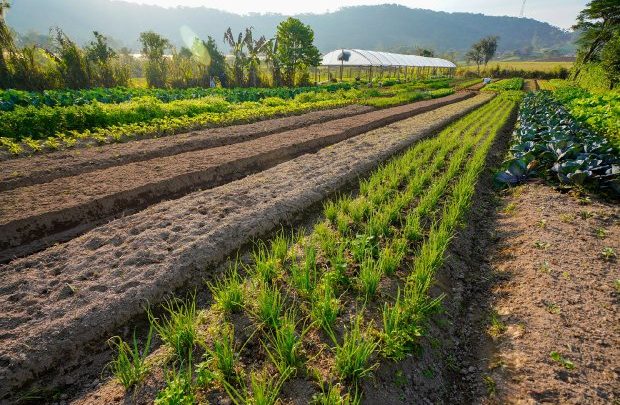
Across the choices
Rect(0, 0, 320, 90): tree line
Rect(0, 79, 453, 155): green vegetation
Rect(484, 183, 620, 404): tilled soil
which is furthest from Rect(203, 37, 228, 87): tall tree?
Rect(484, 183, 620, 404): tilled soil

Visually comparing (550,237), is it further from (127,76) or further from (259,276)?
(127,76)

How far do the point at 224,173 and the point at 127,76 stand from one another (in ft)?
71.3

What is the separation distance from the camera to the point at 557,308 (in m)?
2.92

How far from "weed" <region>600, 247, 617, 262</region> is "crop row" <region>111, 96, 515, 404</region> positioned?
1569 mm

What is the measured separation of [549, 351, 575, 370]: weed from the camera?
2.36m

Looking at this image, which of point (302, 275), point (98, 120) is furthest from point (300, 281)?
point (98, 120)

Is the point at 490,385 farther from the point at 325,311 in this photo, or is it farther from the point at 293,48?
the point at 293,48

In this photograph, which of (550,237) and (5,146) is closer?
(550,237)

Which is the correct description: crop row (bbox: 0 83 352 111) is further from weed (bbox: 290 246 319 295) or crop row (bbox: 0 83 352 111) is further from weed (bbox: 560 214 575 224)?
weed (bbox: 560 214 575 224)

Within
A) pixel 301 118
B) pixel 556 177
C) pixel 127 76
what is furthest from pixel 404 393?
pixel 127 76

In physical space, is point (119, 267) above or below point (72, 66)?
below

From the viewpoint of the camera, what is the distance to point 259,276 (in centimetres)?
306

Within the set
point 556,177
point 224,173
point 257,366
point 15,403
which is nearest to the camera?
point 15,403

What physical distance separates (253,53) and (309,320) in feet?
95.5
